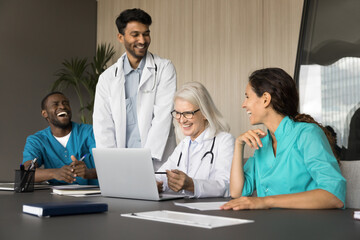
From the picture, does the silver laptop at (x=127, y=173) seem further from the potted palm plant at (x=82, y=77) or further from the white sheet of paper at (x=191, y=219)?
the potted palm plant at (x=82, y=77)

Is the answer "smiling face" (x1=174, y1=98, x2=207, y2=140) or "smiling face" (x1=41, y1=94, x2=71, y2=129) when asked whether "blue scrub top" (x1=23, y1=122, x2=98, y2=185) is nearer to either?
"smiling face" (x1=41, y1=94, x2=71, y2=129)

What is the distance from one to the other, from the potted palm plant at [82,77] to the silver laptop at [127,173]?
3652 millimetres

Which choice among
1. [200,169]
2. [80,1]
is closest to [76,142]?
[200,169]

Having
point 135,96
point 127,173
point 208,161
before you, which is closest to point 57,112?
point 135,96

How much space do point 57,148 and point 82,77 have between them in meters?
2.71

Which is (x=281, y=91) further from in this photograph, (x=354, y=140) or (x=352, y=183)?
(x=354, y=140)

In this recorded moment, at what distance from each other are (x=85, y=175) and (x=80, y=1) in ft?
13.5

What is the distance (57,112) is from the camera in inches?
133

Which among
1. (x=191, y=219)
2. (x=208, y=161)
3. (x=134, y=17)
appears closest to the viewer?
(x=191, y=219)

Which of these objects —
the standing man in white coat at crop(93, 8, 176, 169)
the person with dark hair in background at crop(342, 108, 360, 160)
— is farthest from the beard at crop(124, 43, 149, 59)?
the person with dark hair in background at crop(342, 108, 360, 160)

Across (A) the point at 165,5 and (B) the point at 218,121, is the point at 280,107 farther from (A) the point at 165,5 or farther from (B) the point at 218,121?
(A) the point at 165,5

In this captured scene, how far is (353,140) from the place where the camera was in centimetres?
349

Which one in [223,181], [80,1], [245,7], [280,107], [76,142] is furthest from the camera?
[80,1]

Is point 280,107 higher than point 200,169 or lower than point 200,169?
higher
